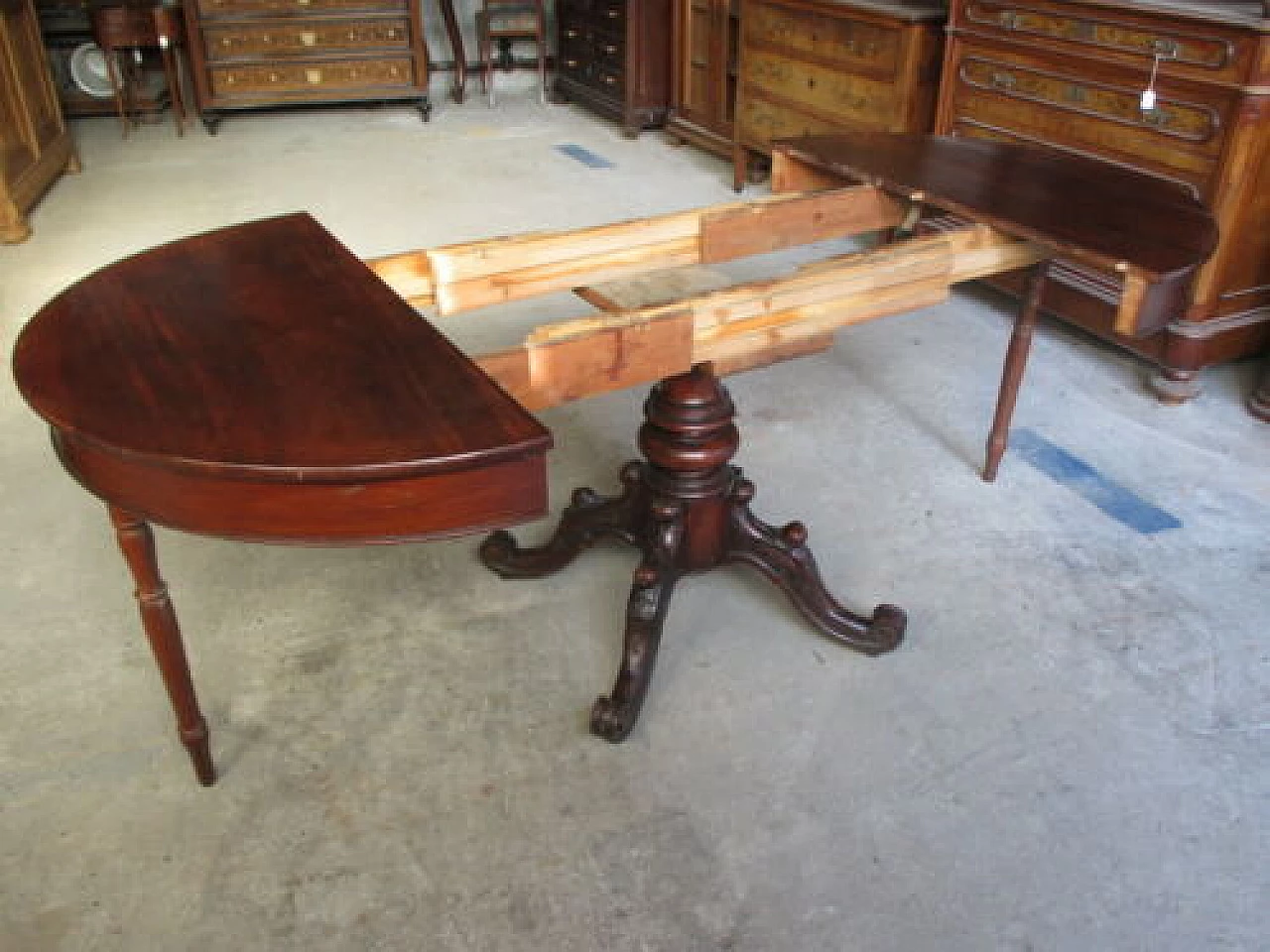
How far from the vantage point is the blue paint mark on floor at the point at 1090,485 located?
2154 millimetres

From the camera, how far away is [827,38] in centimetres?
362

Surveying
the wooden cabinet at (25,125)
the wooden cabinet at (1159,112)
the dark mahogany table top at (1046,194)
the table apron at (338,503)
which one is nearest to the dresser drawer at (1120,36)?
the wooden cabinet at (1159,112)

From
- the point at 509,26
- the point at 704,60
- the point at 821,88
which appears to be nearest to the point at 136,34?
the point at 509,26

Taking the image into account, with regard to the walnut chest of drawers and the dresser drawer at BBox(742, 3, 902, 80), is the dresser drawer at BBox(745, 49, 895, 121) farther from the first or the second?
the walnut chest of drawers

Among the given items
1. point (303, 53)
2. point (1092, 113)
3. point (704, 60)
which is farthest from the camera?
point (303, 53)

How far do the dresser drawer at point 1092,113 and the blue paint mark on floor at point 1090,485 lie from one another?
73 cm

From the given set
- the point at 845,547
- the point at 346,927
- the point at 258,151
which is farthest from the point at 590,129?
the point at 346,927

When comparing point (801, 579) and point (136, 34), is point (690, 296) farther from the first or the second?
point (136, 34)

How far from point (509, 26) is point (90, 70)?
2200 millimetres

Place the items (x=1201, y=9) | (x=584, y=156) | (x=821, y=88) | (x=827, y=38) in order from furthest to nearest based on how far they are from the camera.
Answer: (x=584, y=156)
(x=821, y=88)
(x=827, y=38)
(x=1201, y=9)

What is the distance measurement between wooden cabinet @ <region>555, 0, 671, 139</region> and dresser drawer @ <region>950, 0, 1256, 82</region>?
2.16m

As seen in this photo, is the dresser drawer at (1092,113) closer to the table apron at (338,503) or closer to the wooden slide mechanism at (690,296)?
the wooden slide mechanism at (690,296)

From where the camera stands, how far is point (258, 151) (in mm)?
5016

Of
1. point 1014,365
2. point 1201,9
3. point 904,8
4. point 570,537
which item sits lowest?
point 570,537
